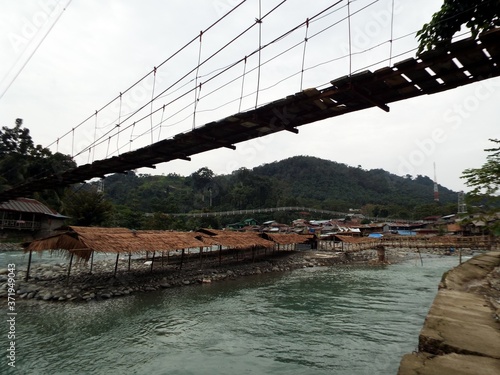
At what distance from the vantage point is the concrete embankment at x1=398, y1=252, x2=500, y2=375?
2533 millimetres

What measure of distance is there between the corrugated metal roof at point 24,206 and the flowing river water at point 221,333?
23.6 metres

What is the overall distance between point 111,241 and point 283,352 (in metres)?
9.04

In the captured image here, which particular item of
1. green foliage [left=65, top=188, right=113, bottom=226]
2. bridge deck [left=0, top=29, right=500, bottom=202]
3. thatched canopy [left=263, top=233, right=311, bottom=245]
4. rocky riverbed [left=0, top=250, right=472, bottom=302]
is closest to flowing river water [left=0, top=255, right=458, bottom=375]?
rocky riverbed [left=0, top=250, right=472, bottom=302]

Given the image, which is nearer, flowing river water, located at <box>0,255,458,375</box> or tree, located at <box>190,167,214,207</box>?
flowing river water, located at <box>0,255,458,375</box>

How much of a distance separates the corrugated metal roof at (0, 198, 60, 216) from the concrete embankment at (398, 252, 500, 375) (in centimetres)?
3470

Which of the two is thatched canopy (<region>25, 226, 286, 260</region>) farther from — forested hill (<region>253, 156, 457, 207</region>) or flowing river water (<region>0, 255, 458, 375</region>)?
forested hill (<region>253, 156, 457, 207</region>)

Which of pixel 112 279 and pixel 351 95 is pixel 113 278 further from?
pixel 351 95

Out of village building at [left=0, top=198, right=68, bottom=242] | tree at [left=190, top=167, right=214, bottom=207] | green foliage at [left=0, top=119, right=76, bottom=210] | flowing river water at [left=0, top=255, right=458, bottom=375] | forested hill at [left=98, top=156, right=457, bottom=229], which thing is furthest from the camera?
tree at [left=190, top=167, right=214, bottom=207]

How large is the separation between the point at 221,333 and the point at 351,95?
23.0 feet

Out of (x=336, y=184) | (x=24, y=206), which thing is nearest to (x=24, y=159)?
(x=24, y=206)

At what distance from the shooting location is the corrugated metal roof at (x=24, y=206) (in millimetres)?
29433

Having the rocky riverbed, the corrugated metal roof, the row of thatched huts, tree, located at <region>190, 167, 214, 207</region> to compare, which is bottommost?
the rocky riverbed

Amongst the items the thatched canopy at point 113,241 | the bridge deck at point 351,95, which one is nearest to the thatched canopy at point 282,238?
the thatched canopy at point 113,241

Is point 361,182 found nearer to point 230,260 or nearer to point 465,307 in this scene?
point 230,260
